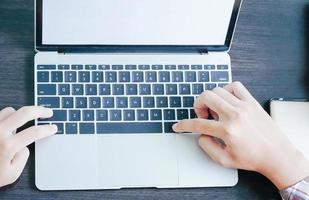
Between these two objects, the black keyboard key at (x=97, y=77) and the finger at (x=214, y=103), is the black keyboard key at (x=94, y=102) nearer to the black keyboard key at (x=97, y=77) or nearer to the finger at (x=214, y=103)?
the black keyboard key at (x=97, y=77)

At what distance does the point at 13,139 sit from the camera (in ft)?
2.28

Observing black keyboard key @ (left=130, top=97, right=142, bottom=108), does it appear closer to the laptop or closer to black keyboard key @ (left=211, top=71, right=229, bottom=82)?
the laptop

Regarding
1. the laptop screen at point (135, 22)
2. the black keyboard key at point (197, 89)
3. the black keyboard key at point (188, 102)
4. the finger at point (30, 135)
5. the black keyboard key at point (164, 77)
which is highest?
the laptop screen at point (135, 22)

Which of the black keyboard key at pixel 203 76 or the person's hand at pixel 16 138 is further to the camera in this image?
the black keyboard key at pixel 203 76

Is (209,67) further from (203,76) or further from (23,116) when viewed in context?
(23,116)

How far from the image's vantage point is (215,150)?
740mm

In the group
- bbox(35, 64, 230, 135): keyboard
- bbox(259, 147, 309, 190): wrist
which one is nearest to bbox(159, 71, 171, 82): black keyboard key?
bbox(35, 64, 230, 135): keyboard

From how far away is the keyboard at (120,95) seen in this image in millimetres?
750

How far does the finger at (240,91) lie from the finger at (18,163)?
0.34 meters

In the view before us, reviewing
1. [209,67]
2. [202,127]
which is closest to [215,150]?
[202,127]

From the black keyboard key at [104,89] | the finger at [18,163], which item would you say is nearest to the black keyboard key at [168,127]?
the black keyboard key at [104,89]

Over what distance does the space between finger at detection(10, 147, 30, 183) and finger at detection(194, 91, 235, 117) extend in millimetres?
274

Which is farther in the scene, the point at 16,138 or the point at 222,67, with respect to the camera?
the point at 222,67

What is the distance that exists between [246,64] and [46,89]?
34 centimetres
